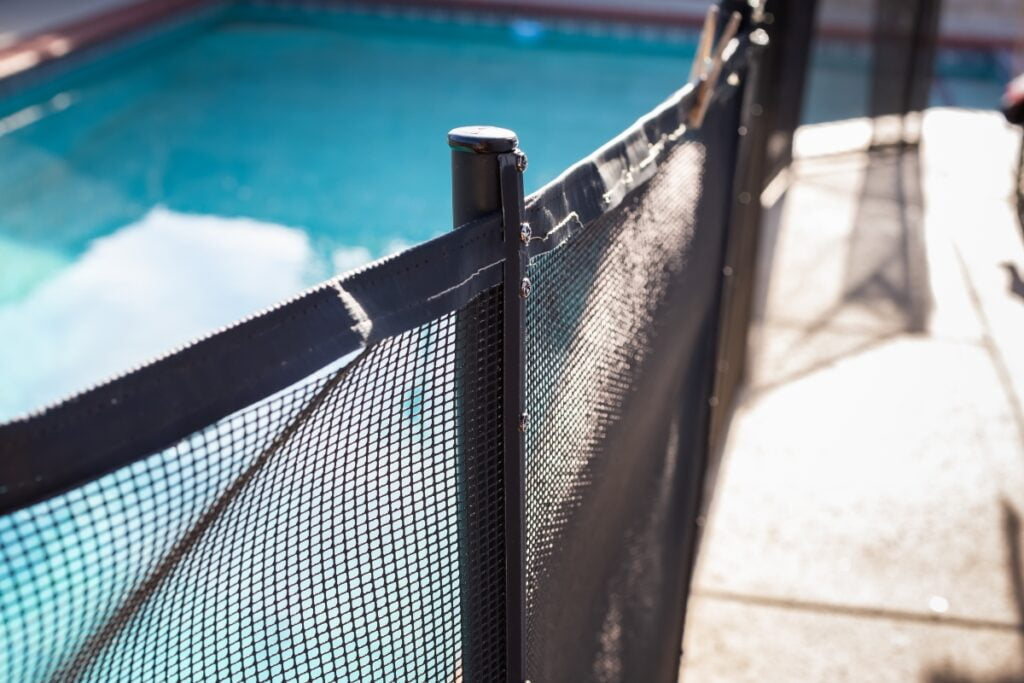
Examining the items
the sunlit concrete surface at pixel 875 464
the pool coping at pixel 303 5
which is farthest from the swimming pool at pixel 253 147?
the sunlit concrete surface at pixel 875 464

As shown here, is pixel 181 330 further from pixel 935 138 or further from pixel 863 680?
pixel 935 138

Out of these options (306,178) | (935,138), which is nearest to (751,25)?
(935,138)

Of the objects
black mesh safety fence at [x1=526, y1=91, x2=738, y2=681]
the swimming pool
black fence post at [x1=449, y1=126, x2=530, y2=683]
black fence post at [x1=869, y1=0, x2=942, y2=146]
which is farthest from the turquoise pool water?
black fence post at [x1=449, y1=126, x2=530, y2=683]

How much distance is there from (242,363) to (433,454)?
0.36 metres

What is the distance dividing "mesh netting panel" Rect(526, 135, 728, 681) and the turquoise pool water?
11.4 feet

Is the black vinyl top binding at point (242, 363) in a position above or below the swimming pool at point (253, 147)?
above

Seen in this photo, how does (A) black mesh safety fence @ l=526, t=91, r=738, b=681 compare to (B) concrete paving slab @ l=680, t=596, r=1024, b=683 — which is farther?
(B) concrete paving slab @ l=680, t=596, r=1024, b=683

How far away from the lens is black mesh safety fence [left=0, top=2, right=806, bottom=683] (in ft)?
2.61

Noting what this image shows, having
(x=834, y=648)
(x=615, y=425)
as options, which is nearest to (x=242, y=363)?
(x=615, y=425)

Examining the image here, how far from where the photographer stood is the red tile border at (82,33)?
9.32 m

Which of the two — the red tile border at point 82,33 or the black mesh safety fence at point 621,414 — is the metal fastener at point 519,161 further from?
the red tile border at point 82,33

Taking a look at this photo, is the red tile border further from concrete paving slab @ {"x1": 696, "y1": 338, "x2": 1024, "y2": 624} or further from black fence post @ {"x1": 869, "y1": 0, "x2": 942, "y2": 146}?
concrete paving slab @ {"x1": 696, "y1": 338, "x2": 1024, "y2": 624}

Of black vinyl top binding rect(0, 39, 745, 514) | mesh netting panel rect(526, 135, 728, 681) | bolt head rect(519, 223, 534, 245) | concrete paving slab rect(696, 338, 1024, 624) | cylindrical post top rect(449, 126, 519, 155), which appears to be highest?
cylindrical post top rect(449, 126, 519, 155)

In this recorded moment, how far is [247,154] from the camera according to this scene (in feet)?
29.7
